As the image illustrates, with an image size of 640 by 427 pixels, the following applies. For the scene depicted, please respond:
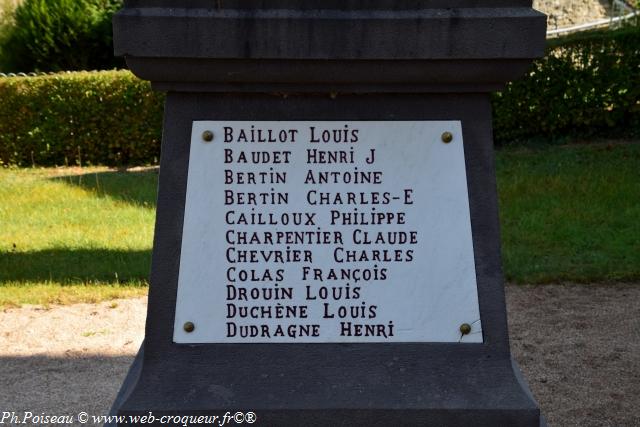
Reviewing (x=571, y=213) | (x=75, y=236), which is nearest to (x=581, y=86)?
(x=571, y=213)

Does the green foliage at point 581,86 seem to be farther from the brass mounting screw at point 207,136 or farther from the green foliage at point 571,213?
the brass mounting screw at point 207,136

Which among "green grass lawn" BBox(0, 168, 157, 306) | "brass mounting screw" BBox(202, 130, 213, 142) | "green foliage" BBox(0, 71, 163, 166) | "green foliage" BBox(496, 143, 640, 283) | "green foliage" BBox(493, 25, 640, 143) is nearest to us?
"brass mounting screw" BBox(202, 130, 213, 142)

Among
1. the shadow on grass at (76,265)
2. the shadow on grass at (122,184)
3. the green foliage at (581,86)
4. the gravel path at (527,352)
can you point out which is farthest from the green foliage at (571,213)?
the shadow on grass at (122,184)

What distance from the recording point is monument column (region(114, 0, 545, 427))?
2830 mm

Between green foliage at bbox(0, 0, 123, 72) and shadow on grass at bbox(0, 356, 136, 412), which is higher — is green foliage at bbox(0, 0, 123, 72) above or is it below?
above

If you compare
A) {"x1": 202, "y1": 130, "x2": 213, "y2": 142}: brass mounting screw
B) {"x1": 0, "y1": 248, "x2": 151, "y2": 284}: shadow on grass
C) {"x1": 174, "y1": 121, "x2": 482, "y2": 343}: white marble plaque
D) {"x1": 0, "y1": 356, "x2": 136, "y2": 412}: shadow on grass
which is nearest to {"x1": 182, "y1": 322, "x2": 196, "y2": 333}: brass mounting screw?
{"x1": 174, "y1": 121, "x2": 482, "y2": 343}: white marble plaque

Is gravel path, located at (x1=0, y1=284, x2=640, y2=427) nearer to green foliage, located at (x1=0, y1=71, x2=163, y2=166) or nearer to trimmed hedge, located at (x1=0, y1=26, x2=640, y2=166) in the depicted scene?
trimmed hedge, located at (x1=0, y1=26, x2=640, y2=166)

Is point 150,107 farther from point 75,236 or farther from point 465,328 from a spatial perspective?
point 465,328

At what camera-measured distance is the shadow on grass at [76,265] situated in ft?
19.6

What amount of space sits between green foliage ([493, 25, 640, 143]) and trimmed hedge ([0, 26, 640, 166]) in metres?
0.01

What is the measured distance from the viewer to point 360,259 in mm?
2885

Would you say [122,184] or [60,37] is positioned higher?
[60,37]

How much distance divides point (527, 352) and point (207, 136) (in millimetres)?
2425

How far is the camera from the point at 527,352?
4.54 m
